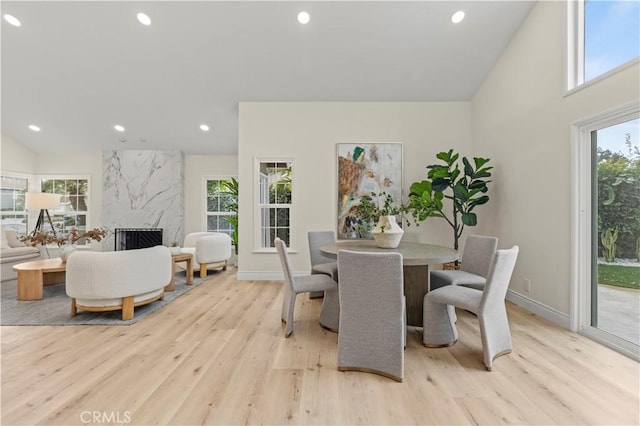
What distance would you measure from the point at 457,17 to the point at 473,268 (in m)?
2.81

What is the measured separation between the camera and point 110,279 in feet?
10.2

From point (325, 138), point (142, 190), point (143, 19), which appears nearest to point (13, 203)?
point (142, 190)

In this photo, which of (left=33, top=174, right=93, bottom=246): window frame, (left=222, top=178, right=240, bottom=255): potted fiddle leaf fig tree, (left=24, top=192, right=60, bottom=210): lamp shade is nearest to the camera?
(left=24, top=192, right=60, bottom=210): lamp shade

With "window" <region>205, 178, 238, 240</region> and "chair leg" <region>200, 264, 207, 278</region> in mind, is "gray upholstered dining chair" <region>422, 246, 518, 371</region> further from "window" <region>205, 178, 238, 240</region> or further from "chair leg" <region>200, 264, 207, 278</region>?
"window" <region>205, 178, 238, 240</region>

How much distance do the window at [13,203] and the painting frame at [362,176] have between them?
695 centimetres

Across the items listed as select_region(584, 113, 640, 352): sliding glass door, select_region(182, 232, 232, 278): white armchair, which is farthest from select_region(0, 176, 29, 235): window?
select_region(584, 113, 640, 352): sliding glass door

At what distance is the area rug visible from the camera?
318cm

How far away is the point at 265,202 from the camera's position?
202 inches

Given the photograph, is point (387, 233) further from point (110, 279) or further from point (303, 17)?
point (110, 279)

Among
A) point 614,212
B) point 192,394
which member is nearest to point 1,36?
point 192,394

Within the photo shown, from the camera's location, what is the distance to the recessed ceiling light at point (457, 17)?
139 inches

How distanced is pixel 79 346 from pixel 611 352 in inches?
169

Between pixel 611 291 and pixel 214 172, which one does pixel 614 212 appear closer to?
pixel 611 291

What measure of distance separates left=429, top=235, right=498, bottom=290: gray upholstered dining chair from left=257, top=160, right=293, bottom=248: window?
8.41ft
